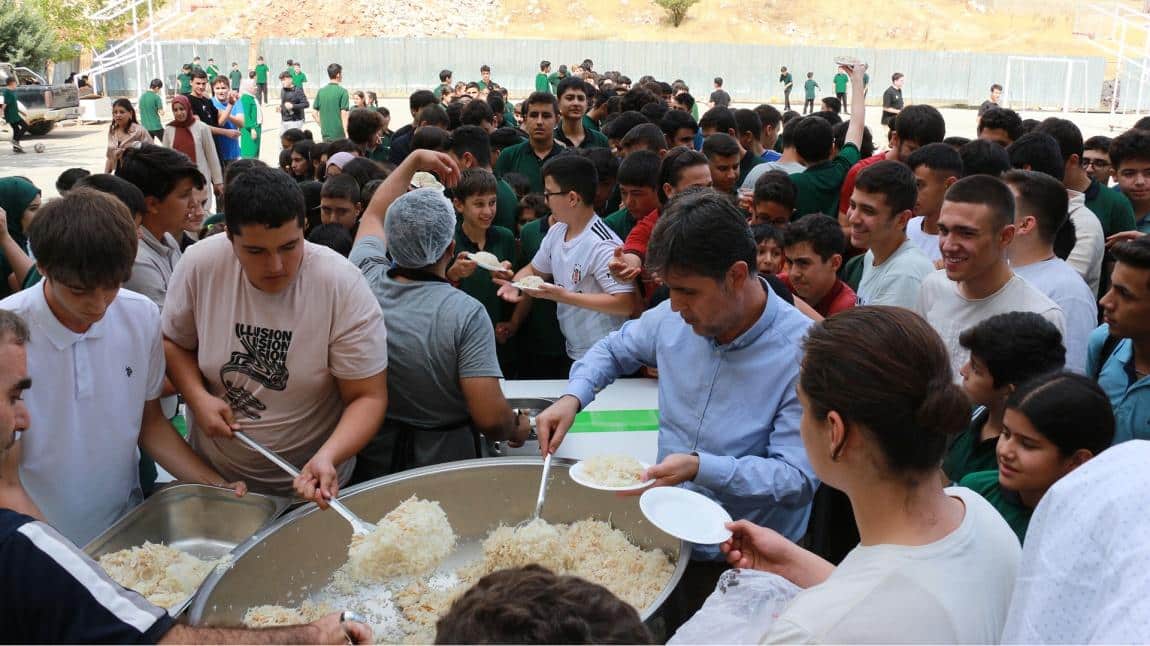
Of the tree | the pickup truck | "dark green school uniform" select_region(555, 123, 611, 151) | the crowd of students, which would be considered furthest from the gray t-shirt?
the tree

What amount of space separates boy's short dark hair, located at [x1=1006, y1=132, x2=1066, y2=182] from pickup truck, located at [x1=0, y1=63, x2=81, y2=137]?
20648 millimetres

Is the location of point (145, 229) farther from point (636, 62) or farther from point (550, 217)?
point (636, 62)

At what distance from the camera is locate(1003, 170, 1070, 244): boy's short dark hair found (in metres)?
3.27

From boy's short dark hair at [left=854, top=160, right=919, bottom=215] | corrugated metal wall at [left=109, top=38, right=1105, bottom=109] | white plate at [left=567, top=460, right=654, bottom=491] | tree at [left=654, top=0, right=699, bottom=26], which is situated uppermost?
tree at [left=654, top=0, right=699, bottom=26]

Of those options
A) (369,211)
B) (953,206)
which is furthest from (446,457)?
(953,206)

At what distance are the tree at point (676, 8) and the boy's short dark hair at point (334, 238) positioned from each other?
4513 cm

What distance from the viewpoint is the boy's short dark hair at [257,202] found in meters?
2.19

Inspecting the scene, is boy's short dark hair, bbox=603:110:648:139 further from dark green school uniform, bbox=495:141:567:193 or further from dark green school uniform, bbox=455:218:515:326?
dark green school uniform, bbox=455:218:515:326

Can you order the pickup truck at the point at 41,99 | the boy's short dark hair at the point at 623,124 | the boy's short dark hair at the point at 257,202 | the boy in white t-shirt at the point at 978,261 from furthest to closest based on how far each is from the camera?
the pickup truck at the point at 41,99 → the boy's short dark hair at the point at 623,124 → the boy in white t-shirt at the point at 978,261 → the boy's short dark hair at the point at 257,202

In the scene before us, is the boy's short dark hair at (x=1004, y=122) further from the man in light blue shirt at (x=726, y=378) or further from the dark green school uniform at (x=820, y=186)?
the man in light blue shirt at (x=726, y=378)

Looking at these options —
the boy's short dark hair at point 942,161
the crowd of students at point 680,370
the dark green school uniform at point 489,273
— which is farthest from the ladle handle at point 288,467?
the boy's short dark hair at point 942,161

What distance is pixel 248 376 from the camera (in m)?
2.38

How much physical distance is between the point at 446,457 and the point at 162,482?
892 millimetres

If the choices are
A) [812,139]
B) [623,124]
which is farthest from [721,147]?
[623,124]
